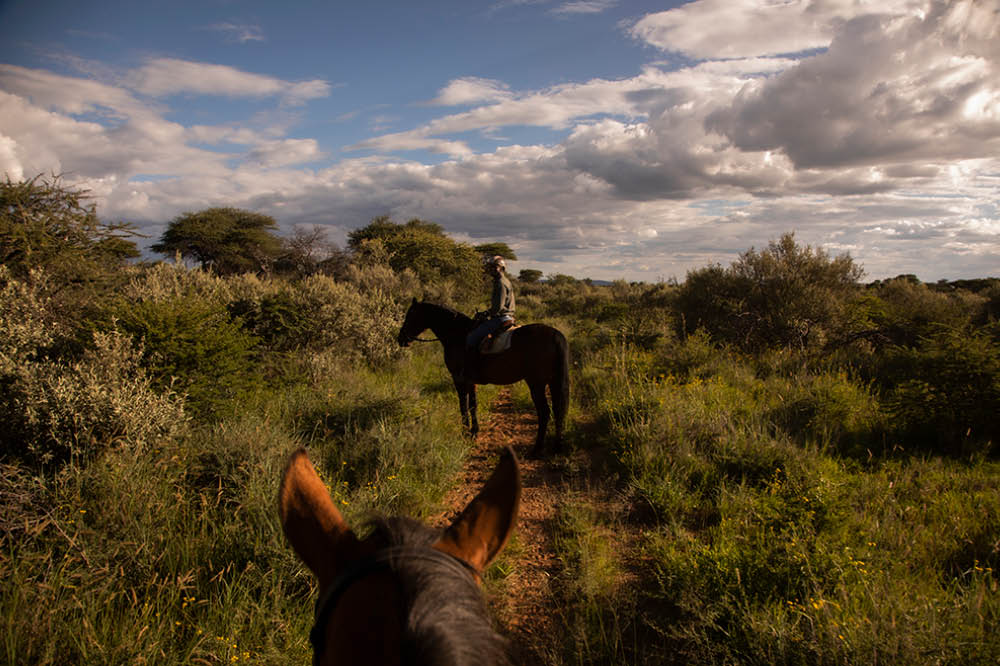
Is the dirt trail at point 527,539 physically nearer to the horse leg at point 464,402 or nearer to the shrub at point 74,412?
the horse leg at point 464,402

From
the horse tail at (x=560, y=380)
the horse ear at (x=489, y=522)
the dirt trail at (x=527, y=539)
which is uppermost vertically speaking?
the horse ear at (x=489, y=522)

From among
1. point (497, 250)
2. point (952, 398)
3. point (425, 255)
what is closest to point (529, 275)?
point (497, 250)

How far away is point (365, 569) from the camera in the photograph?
3.49 ft

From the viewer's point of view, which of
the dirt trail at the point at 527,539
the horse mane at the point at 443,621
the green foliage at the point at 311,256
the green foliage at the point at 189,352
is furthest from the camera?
the green foliage at the point at 311,256

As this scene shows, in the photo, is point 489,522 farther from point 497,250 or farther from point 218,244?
point 497,250

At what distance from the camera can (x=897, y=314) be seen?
30.7 feet

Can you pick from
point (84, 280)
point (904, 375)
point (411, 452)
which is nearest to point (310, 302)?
point (84, 280)

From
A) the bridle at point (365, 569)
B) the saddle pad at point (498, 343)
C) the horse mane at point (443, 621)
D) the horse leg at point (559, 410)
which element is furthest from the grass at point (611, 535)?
the horse mane at point (443, 621)

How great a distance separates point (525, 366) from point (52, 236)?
7809 millimetres

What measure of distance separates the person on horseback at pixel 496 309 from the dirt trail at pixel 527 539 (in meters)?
1.60

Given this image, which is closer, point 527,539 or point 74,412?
point 74,412

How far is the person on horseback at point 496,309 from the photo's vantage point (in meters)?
6.40

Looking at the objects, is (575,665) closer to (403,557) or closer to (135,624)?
(403,557)

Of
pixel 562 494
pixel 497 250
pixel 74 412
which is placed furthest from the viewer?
pixel 497 250
